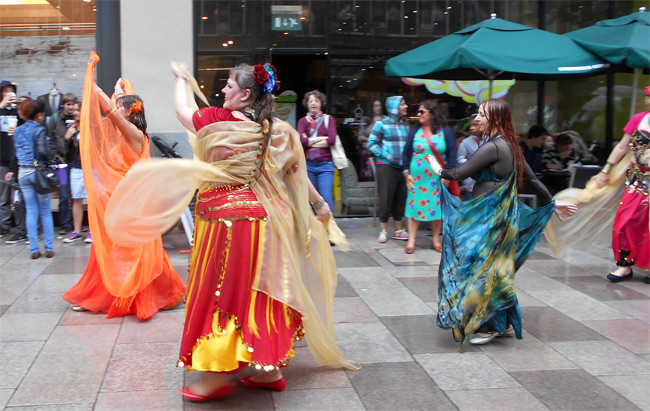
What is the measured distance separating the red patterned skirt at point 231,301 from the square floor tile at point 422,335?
1292 millimetres

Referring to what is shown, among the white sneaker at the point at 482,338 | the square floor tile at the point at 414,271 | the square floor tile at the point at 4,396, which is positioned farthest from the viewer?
the square floor tile at the point at 414,271

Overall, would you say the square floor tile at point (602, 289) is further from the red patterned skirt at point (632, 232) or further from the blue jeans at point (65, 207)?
the blue jeans at point (65, 207)

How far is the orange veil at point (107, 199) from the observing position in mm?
5422

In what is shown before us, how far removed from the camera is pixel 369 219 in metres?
10.4

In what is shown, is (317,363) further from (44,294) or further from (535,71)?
(535,71)

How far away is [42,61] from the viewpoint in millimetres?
9844

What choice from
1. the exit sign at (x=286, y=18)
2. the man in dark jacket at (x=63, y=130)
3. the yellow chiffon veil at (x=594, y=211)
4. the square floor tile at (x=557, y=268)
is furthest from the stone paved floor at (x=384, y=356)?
the exit sign at (x=286, y=18)

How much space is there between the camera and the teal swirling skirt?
473cm

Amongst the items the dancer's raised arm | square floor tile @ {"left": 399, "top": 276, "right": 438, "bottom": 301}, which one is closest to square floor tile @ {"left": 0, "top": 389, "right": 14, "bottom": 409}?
the dancer's raised arm

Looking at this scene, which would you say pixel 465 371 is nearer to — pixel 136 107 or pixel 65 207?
pixel 136 107

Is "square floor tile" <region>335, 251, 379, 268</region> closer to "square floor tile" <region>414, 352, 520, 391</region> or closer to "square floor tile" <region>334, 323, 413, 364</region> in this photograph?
"square floor tile" <region>334, 323, 413, 364</region>

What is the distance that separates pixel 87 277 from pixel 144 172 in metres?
2.31

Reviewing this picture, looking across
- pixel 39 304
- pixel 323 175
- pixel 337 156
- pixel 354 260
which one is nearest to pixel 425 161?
pixel 337 156

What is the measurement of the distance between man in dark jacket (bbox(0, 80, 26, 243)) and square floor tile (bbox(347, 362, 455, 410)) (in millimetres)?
5935
